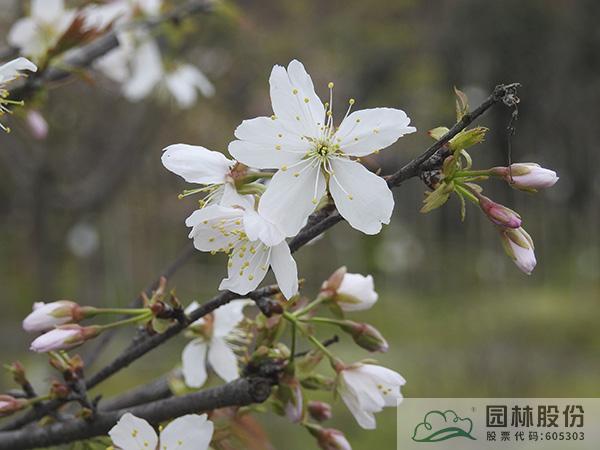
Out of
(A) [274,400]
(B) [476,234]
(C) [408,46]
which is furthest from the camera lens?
(B) [476,234]

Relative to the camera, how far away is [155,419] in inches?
33.1

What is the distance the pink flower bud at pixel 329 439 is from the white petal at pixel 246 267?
23cm

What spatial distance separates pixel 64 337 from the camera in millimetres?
844

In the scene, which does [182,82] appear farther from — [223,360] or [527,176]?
[527,176]

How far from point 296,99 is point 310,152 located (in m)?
0.05

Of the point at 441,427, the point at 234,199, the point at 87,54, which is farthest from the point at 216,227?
the point at 87,54

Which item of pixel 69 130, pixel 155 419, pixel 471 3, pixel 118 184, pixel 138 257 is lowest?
pixel 155 419

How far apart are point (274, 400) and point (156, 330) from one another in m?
0.15

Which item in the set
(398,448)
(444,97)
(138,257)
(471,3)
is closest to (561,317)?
(444,97)

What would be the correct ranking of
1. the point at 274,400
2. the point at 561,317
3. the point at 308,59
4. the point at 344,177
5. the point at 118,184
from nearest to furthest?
the point at 344,177 → the point at 274,400 → the point at 118,184 → the point at 308,59 → the point at 561,317

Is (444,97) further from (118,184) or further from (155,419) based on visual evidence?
(155,419)

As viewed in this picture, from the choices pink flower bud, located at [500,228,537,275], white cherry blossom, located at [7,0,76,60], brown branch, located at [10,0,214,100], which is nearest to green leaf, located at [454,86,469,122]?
pink flower bud, located at [500,228,537,275]

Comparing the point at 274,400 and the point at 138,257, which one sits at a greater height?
the point at 138,257

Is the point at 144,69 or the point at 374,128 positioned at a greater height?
the point at 144,69
